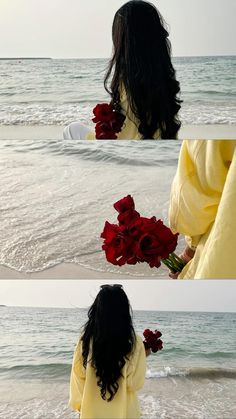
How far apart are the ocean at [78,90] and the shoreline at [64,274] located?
5.49 m

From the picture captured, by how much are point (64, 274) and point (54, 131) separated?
5306 mm

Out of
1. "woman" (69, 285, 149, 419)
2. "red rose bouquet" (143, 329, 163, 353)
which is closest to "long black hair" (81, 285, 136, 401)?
"woman" (69, 285, 149, 419)

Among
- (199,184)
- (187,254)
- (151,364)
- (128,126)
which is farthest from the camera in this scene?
(151,364)

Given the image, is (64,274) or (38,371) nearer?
(64,274)

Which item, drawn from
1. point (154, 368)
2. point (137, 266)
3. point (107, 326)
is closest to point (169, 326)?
point (154, 368)

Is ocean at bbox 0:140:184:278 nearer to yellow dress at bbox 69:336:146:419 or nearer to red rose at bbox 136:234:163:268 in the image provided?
red rose at bbox 136:234:163:268

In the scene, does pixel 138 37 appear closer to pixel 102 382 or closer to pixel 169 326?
pixel 102 382

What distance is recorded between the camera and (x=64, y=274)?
230cm

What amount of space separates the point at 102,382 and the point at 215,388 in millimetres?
4148

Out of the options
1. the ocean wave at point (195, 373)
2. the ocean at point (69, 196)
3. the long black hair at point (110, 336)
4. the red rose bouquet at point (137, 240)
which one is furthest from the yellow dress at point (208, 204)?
the ocean wave at point (195, 373)

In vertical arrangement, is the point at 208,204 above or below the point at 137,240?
above

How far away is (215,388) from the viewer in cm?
689

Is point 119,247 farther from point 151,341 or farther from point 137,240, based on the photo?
point 151,341

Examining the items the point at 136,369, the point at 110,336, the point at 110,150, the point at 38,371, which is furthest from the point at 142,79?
the point at 38,371
